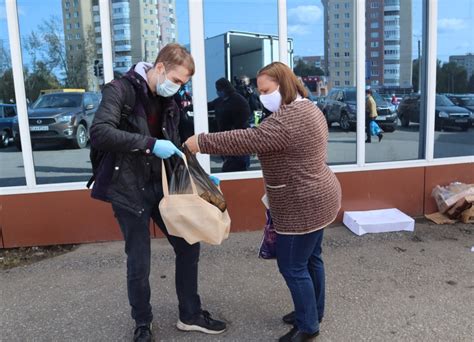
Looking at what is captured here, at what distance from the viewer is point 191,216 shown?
2586mm

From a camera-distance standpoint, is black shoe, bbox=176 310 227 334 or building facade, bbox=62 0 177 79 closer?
black shoe, bbox=176 310 227 334

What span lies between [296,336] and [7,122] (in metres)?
3.45

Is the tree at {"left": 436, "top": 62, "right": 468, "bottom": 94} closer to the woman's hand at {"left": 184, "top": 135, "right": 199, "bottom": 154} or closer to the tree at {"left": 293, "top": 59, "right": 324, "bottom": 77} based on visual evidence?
the tree at {"left": 293, "top": 59, "right": 324, "bottom": 77}

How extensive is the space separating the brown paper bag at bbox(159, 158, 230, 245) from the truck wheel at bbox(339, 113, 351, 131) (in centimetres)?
292

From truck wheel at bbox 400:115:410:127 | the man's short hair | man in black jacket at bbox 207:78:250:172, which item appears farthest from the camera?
truck wheel at bbox 400:115:410:127

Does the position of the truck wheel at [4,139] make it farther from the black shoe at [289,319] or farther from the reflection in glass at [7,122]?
the black shoe at [289,319]

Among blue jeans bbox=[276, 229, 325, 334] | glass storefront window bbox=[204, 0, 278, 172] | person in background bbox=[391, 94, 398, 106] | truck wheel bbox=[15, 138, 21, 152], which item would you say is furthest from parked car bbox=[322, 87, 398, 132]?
truck wheel bbox=[15, 138, 21, 152]

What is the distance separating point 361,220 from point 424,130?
1.36 meters

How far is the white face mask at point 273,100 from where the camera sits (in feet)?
8.63

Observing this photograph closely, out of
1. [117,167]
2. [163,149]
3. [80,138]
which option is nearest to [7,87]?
[80,138]

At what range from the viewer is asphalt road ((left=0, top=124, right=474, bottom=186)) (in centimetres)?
465

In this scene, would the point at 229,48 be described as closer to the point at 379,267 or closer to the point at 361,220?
the point at 361,220

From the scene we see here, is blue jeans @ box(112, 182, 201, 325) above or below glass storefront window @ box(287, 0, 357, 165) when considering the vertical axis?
below

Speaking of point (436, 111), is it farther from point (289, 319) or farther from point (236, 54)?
point (289, 319)
